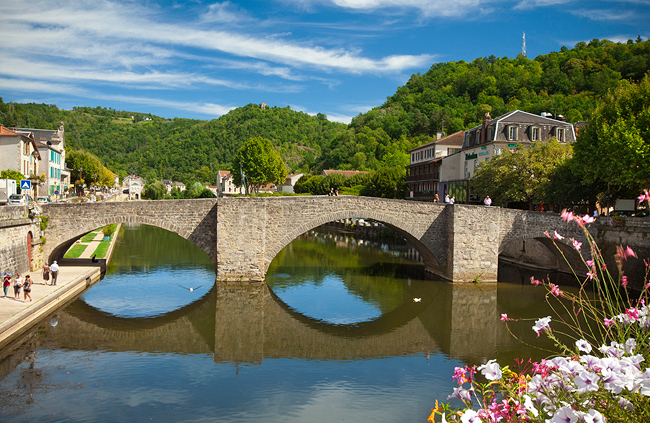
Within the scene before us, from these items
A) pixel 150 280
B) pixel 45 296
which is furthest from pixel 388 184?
pixel 45 296

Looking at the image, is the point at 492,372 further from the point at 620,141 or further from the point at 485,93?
the point at 485,93

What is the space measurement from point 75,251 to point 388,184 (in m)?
33.9

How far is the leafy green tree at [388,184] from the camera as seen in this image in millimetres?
56625

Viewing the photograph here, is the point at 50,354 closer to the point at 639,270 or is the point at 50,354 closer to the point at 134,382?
the point at 134,382

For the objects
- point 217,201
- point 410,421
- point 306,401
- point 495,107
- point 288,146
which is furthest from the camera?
point 288,146

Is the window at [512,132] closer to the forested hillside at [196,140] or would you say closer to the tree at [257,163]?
the tree at [257,163]

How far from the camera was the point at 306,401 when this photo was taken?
12.4 meters

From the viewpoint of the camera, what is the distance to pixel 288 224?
85.0 ft

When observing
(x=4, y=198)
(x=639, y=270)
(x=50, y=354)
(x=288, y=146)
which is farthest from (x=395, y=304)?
(x=288, y=146)

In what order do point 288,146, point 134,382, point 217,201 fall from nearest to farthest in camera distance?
point 134,382 → point 217,201 → point 288,146

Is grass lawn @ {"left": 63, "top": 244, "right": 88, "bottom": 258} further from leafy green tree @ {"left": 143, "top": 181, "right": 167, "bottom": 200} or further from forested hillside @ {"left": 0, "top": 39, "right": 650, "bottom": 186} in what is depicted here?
leafy green tree @ {"left": 143, "top": 181, "right": 167, "bottom": 200}

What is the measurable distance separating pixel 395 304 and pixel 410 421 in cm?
1186

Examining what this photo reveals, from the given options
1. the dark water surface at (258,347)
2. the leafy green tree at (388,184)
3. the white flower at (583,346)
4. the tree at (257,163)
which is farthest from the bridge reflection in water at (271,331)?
the tree at (257,163)

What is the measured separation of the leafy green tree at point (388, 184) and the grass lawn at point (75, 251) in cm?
3161
